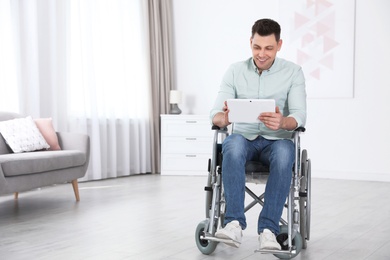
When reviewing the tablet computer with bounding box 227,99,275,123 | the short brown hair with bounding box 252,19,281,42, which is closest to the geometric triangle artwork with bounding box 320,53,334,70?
the short brown hair with bounding box 252,19,281,42

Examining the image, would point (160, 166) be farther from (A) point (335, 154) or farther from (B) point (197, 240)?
(B) point (197, 240)

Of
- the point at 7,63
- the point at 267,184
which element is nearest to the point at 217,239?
the point at 267,184

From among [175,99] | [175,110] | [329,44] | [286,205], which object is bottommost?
[286,205]

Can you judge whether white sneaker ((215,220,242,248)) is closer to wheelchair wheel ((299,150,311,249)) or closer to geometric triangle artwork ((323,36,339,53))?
wheelchair wheel ((299,150,311,249))

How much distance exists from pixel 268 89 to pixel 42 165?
1.71 metres

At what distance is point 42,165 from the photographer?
3506 mm

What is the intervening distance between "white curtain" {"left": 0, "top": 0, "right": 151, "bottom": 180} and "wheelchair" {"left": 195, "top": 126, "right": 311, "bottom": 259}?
8.66 feet

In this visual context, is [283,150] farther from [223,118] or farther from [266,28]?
[266,28]

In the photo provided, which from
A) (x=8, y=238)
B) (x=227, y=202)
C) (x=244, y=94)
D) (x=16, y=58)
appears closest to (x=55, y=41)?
(x=16, y=58)

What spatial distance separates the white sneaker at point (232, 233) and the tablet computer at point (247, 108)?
1.43ft

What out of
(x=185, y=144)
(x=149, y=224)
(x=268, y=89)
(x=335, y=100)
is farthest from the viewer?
(x=185, y=144)

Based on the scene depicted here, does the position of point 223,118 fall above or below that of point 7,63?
below

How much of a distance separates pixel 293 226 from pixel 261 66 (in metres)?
0.74

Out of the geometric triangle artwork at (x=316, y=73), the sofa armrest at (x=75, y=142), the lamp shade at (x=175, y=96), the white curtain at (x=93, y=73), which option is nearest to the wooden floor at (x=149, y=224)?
the sofa armrest at (x=75, y=142)
